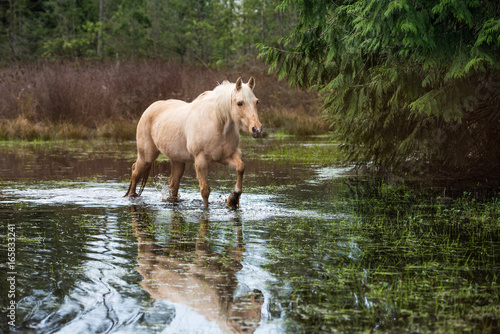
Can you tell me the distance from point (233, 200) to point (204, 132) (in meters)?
1.10

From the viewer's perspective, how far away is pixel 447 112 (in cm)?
866

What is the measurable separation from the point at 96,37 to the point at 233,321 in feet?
161

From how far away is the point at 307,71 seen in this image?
10.4 metres

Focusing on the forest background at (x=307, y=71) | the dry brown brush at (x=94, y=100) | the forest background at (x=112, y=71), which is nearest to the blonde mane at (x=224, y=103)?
A: the forest background at (x=307, y=71)

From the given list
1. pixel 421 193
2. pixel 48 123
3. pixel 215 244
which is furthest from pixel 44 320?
pixel 48 123

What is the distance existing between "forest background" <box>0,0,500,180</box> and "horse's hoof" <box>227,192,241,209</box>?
6.56 ft

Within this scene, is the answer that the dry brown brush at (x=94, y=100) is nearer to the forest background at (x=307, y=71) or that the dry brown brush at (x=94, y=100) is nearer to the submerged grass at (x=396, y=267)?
the forest background at (x=307, y=71)

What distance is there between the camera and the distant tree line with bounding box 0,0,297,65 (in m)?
49.2

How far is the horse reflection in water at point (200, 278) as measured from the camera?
445 cm

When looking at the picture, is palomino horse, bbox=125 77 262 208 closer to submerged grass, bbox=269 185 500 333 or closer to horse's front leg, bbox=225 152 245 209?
horse's front leg, bbox=225 152 245 209

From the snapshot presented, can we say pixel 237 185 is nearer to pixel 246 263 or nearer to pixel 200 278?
pixel 246 263

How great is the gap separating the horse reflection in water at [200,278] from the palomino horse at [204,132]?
2.17 meters

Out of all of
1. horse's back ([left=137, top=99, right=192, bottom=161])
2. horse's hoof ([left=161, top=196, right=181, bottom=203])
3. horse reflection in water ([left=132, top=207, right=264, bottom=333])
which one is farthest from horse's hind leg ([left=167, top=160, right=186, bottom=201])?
horse reflection in water ([left=132, top=207, right=264, bottom=333])

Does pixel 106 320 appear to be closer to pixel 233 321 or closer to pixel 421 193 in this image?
pixel 233 321
